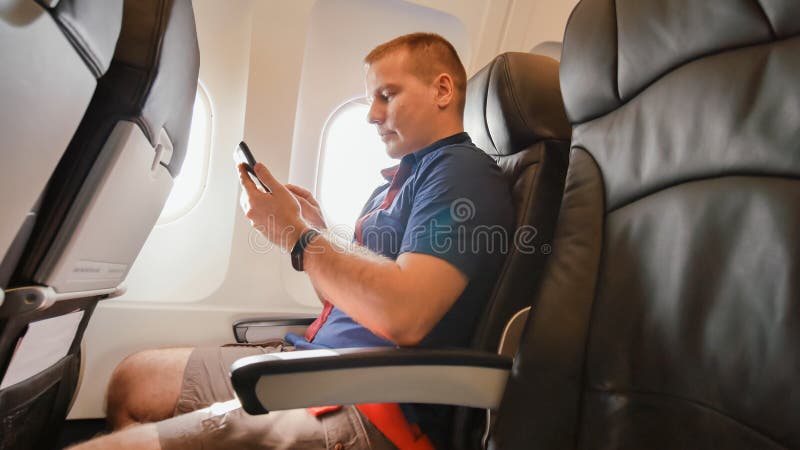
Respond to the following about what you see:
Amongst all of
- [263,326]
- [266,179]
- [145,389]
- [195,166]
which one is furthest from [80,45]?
[195,166]

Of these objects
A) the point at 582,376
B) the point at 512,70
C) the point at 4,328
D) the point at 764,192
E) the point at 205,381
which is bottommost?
the point at 205,381

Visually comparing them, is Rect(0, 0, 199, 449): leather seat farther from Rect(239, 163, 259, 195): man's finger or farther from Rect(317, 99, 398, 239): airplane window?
Rect(317, 99, 398, 239): airplane window

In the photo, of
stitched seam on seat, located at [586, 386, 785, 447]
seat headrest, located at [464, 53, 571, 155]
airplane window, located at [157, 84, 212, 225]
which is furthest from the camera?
airplane window, located at [157, 84, 212, 225]

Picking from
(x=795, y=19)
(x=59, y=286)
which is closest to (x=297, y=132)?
(x=59, y=286)

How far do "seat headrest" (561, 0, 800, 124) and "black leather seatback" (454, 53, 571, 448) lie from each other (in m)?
0.17

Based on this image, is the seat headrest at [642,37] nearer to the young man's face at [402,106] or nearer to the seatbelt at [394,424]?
the young man's face at [402,106]

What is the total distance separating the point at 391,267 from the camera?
0.90 m

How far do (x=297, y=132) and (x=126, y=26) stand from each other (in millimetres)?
1306

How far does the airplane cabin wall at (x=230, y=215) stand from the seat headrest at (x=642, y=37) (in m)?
1.34

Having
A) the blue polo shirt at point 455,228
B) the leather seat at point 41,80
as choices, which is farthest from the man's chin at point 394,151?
the leather seat at point 41,80

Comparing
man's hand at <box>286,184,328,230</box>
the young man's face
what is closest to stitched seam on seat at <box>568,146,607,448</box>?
the young man's face

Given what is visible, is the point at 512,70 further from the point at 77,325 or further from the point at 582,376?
the point at 77,325

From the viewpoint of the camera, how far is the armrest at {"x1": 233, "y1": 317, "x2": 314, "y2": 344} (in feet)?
5.44

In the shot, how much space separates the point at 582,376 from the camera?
75 centimetres
